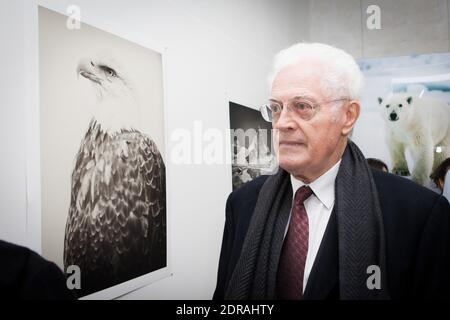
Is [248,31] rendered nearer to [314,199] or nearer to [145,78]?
[145,78]

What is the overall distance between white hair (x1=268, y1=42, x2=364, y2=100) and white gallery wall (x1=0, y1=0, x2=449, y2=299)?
27.9 inches

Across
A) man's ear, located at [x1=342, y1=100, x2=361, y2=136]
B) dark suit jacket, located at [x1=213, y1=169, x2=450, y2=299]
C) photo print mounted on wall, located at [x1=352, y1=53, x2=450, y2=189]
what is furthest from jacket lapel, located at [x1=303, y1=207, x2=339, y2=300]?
photo print mounted on wall, located at [x1=352, y1=53, x2=450, y2=189]

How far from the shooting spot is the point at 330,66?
120 cm

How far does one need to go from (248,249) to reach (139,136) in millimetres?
676

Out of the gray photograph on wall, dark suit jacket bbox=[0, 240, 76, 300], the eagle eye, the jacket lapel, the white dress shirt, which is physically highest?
the eagle eye

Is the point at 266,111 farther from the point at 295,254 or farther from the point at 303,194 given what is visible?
the point at 295,254

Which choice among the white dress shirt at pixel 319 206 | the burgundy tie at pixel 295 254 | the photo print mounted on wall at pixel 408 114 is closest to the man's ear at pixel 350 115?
the white dress shirt at pixel 319 206

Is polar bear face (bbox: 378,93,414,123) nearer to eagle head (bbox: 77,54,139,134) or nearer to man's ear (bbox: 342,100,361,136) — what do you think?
man's ear (bbox: 342,100,361,136)

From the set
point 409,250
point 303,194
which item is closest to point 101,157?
point 303,194

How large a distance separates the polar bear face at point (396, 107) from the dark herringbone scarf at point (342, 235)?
2249 millimetres

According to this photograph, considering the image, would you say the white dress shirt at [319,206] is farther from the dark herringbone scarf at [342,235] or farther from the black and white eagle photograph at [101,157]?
the black and white eagle photograph at [101,157]

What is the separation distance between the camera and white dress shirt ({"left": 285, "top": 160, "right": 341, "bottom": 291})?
1.20 metres
